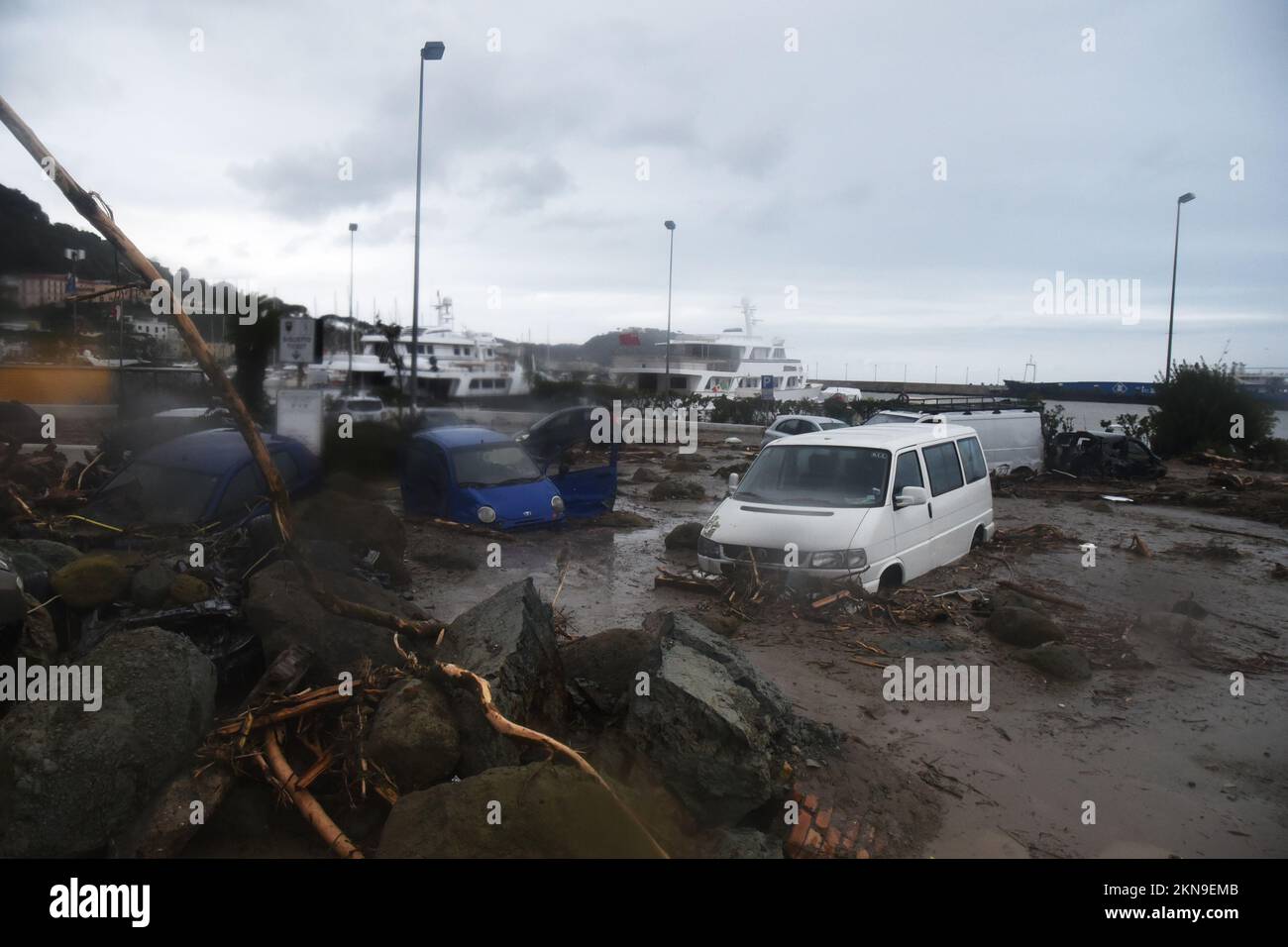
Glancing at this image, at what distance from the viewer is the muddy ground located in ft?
14.7

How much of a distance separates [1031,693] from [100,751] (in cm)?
599

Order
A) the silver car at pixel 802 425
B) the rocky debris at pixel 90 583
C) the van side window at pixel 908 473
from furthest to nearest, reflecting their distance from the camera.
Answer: the silver car at pixel 802 425, the van side window at pixel 908 473, the rocky debris at pixel 90 583

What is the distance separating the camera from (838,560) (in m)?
7.98

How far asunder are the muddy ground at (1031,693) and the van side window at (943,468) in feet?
3.22

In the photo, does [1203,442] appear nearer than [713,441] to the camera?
Yes

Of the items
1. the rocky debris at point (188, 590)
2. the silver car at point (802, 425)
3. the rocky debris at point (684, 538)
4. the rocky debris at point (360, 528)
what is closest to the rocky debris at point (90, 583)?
the rocky debris at point (188, 590)

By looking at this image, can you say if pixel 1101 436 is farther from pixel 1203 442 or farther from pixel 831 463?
pixel 831 463

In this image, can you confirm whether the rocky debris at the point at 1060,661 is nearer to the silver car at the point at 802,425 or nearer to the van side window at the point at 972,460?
the van side window at the point at 972,460

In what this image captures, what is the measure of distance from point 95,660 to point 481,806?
2.14 m

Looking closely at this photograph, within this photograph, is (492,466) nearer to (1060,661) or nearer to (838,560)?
(838,560)

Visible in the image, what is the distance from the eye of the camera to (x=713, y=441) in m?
30.4

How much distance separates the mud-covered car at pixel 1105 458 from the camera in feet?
71.6

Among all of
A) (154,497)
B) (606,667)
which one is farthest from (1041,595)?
(154,497)
